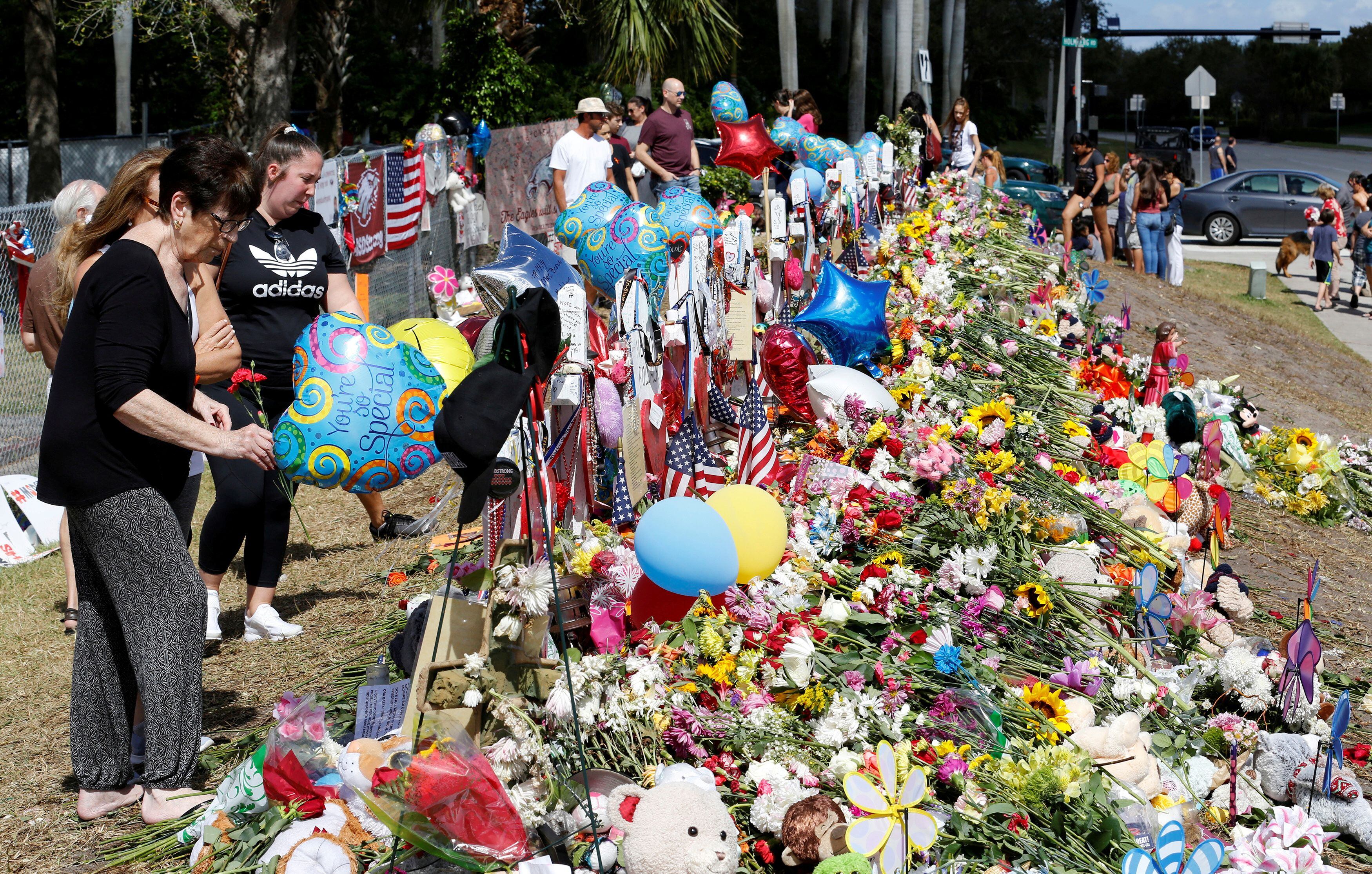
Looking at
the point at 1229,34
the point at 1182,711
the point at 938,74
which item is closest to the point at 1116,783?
the point at 1182,711

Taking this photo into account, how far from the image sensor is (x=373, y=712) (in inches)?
122

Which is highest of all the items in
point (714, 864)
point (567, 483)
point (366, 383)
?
point (366, 383)

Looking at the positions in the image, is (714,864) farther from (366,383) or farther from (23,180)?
(23,180)

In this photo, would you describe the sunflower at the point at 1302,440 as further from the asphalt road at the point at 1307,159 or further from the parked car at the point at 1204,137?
the parked car at the point at 1204,137

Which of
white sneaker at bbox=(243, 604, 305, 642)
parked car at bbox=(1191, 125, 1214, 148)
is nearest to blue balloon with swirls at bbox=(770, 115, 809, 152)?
white sneaker at bbox=(243, 604, 305, 642)

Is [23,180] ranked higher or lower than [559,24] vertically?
lower

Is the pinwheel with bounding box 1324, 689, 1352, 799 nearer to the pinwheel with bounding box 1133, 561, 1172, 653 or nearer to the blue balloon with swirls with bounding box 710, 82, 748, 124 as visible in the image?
the pinwheel with bounding box 1133, 561, 1172, 653

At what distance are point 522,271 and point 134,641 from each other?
60.6 inches

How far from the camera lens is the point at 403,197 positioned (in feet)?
30.6

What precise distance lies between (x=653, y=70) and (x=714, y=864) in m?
13.9

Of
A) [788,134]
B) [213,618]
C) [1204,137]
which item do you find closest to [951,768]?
[213,618]

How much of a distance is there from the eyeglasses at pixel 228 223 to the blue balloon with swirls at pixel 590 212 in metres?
3.03

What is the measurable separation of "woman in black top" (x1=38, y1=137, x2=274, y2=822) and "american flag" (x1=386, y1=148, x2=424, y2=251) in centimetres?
631

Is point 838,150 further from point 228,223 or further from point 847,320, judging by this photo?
point 228,223
